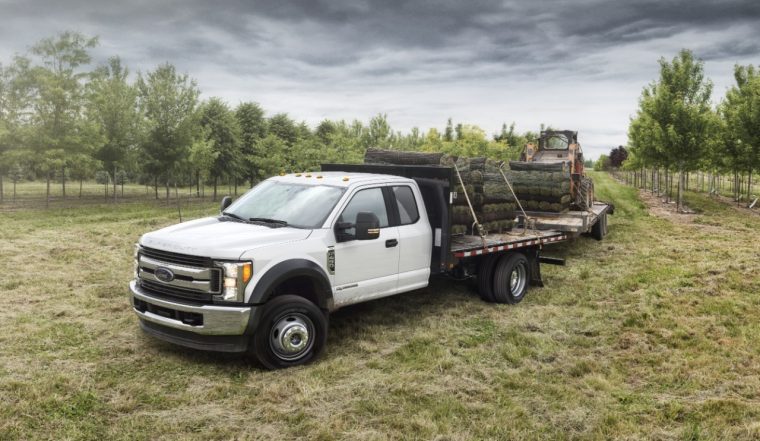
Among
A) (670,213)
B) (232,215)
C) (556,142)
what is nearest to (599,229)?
(556,142)

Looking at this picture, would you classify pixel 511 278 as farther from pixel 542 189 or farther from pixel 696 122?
pixel 696 122

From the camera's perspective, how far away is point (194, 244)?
5.68 m

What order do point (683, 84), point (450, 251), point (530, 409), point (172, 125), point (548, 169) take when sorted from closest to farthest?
point (530, 409), point (450, 251), point (548, 169), point (683, 84), point (172, 125)

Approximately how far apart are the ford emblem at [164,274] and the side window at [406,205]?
276 centimetres

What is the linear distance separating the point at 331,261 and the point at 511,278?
3716 millimetres

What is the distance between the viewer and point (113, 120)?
28.9m

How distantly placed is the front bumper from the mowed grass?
0.32m

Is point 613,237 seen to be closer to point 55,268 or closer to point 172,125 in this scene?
point 55,268

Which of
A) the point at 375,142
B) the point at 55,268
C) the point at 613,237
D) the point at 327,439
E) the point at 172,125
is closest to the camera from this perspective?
the point at 327,439

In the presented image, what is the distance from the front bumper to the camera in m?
5.54

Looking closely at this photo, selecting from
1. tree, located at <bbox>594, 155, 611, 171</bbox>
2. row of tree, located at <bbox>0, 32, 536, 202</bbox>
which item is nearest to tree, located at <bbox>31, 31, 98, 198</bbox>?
row of tree, located at <bbox>0, 32, 536, 202</bbox>

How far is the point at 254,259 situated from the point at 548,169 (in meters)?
9.23

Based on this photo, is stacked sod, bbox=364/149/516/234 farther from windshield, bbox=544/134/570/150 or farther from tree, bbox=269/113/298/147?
tree, bbox=269/113/298/147

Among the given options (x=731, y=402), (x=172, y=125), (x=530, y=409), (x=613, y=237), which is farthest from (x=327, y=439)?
(x=172, y=125)
